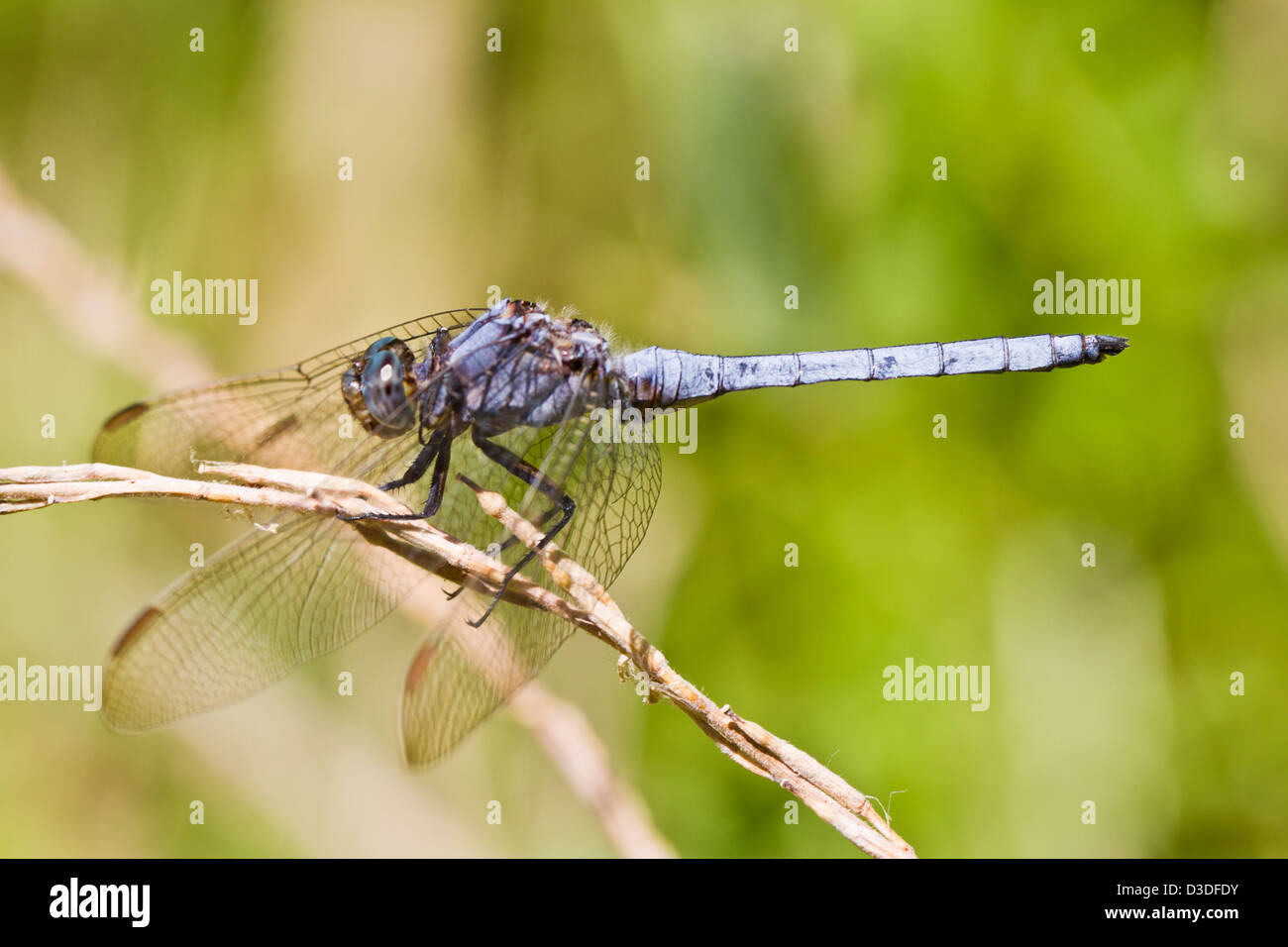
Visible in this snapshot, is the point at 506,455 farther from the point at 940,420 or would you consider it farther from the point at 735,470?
the point at 940,420

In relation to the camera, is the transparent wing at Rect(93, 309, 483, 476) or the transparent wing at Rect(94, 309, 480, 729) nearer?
the transparent wing at Rect(94, 309, 480, 729)

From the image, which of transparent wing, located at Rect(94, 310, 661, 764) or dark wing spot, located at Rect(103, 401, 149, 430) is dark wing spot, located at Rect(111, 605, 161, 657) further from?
dark wing spot, located at Rect(103, 401, 149, 430)

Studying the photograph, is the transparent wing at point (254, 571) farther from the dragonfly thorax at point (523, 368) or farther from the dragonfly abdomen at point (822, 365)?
the dragonfly abdomen at point (822, 365)

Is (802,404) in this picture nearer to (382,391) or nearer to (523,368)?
(523,368)

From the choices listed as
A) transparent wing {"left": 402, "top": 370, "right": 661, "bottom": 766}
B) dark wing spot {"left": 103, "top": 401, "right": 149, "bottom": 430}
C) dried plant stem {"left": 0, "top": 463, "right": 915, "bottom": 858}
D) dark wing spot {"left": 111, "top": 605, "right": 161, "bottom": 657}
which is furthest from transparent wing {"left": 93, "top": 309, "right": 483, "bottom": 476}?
dried plant stem {"left": 0, "top": 463, "right": 915, "bottom": 858}

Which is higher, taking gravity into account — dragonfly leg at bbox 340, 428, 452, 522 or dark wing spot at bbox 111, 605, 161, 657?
dragonfly leg at bbox 340, 428, 452, 522

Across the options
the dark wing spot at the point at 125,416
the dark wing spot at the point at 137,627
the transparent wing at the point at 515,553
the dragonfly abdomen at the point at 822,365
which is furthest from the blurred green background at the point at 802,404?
the dark wing spot at the point at 137,627

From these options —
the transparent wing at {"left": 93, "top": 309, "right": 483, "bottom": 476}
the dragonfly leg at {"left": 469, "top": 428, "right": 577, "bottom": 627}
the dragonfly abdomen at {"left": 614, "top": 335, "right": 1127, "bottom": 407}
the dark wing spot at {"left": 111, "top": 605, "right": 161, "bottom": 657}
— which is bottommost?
the dark wing spot at {"left": 111, "top": 605, "right": 161, "bottom": 657}

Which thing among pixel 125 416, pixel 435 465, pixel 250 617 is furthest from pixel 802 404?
pixel 125 416

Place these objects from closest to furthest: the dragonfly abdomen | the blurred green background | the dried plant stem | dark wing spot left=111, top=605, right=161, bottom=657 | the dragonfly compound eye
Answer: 1. the dried plant stem
2. dark wing spot left=111, top=605, right=161, bottom=657
3. the dragonfly compound eye
4. the blurred green background
5. the dragonfly abdomen
